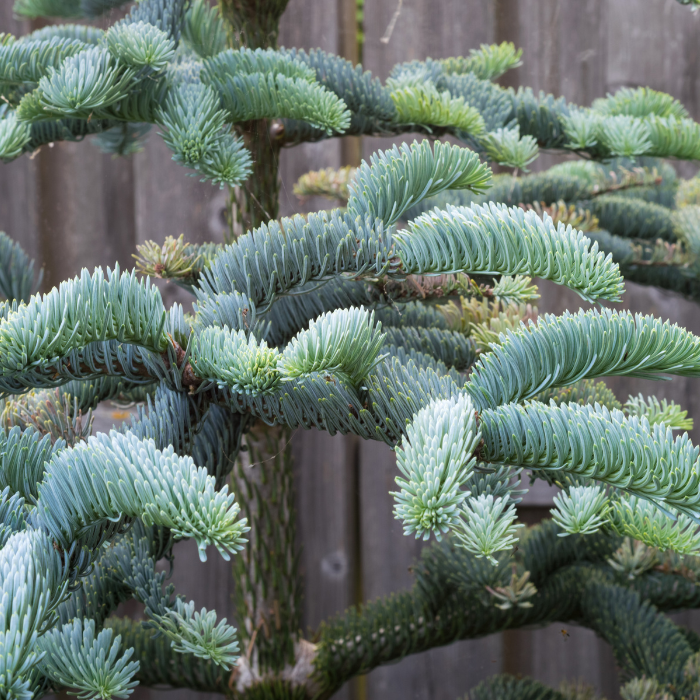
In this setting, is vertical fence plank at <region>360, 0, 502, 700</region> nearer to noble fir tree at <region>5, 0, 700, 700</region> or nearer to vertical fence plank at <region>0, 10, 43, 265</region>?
noble fir tree at <region>5, 0, 700, 700</region>

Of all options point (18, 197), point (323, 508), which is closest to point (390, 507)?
point (323, 508)

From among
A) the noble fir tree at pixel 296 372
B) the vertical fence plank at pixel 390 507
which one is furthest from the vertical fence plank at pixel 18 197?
the vertical fence plank at pixel 390 507

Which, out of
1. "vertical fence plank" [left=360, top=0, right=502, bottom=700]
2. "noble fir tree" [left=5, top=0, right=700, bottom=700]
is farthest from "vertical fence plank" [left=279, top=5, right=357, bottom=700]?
"noble fir tree" [left=5, top=0, right=700, bottom=700]

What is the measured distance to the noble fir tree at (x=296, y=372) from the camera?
0.96 feet

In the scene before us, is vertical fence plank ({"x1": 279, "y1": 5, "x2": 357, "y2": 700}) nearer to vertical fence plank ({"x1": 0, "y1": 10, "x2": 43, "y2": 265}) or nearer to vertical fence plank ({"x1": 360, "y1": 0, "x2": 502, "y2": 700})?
vertical fence plank ({"x1": 360, "y1": 0, "x2": 502, "y2": 700})

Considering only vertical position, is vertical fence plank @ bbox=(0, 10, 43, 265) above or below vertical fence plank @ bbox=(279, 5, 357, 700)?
above

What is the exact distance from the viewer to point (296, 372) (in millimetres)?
293

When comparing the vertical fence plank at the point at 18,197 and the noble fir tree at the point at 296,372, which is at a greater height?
the vertical fence plank at the point at 18,197

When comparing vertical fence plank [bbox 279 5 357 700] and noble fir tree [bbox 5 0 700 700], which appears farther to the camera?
vertical fence plank [bbox 279 5 357 700]

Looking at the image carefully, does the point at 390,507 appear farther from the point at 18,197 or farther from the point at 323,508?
the point at 18,197

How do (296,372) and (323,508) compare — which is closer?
(296,372)

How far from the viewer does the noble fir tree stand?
292mm

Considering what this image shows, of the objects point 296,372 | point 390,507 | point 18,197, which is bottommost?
point 390,507

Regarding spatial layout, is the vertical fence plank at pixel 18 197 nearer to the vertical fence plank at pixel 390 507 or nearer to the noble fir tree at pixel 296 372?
the noble fir tree at pixel 296 372
